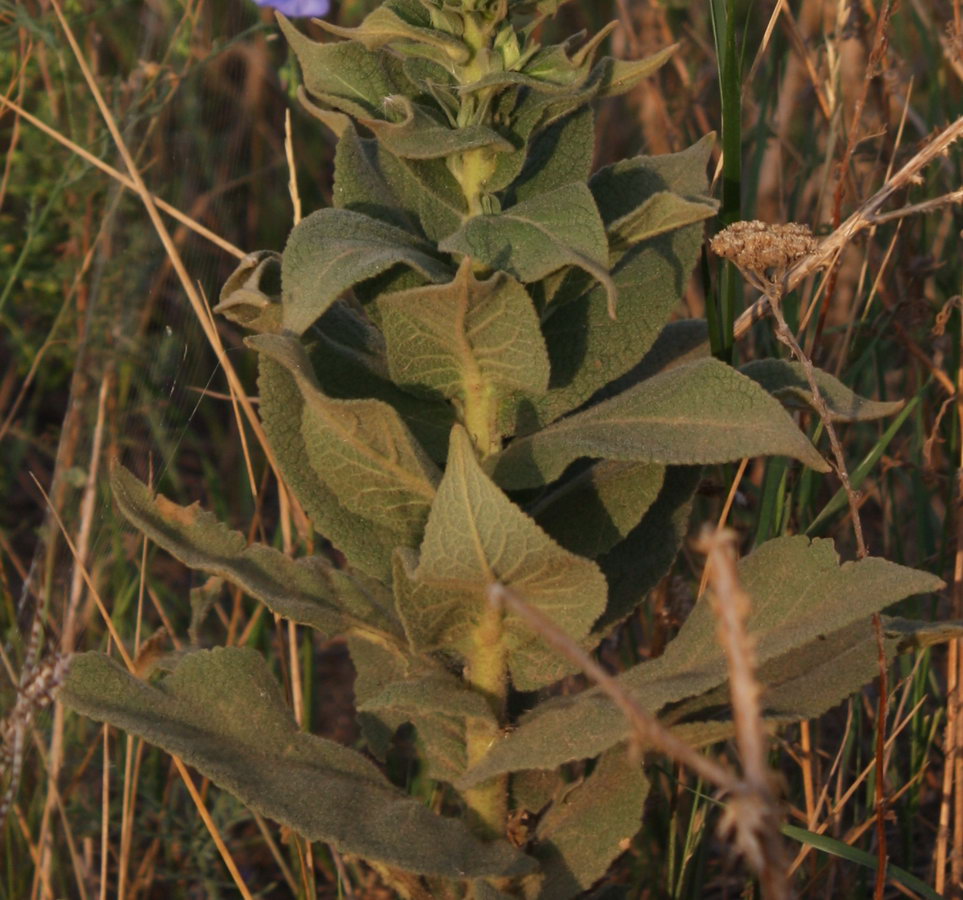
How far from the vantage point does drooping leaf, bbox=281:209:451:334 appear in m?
1.19

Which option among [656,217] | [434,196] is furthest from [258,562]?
[656,217]

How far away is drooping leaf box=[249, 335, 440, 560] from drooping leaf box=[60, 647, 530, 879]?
25 centimetres

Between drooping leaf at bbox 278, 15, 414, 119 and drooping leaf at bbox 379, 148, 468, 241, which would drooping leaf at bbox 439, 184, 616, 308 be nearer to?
drooping leaf at bbox 379, 148, 468, 241

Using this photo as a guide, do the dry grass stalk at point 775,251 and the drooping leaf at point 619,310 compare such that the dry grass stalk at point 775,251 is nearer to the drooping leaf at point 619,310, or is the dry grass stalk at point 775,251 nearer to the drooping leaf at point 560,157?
the drooping leaf at point 619,310

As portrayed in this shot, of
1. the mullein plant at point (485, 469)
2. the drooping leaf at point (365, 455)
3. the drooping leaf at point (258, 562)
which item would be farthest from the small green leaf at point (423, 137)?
the drooping leaf at point (258, 562)

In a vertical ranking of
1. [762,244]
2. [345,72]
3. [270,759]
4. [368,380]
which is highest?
[345,72]

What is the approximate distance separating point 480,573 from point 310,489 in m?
0.31

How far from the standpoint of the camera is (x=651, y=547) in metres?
1.56

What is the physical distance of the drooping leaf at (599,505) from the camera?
1.45 m

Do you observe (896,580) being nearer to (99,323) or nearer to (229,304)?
(229,304)

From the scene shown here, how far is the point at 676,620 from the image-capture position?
1938 millimetres

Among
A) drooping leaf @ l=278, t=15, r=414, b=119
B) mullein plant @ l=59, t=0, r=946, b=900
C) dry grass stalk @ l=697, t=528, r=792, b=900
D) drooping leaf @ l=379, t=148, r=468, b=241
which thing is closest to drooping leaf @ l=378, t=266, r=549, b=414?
mullein plant @ l=59, t=0, r=946, b=900

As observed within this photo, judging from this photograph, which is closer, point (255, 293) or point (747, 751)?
point (747, 751)

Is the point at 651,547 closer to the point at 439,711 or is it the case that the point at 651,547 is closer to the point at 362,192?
the point at 439,711
